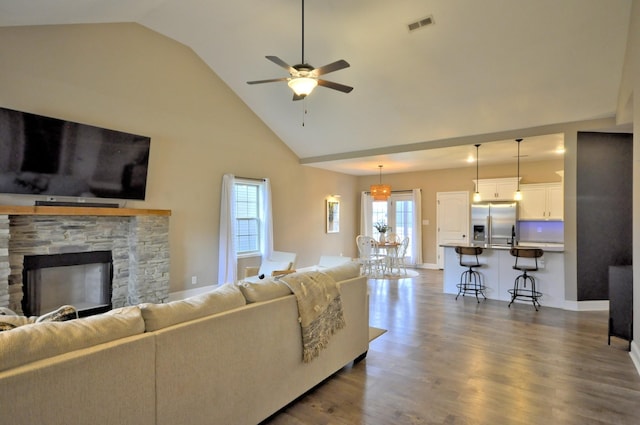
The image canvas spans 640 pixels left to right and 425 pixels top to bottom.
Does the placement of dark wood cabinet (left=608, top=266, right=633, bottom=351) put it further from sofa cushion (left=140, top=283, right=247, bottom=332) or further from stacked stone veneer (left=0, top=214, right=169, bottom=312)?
stacked stone veneer (left=0, top=214, right=169, bottom=312)

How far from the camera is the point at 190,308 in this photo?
1.91 metres

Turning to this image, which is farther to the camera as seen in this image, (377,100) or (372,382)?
(377,100)

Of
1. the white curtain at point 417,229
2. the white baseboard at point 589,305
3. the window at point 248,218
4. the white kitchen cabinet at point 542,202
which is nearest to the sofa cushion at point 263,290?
the window at point 248,218

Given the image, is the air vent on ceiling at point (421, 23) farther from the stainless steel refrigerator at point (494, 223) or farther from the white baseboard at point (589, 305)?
the stainless steel refrigerator at point (494, 223)

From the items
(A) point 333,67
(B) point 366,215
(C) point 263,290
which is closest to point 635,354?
(C) point 263,290

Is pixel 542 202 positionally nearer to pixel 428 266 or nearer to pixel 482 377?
pixel 428 266

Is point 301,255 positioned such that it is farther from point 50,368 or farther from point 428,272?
point 50,368

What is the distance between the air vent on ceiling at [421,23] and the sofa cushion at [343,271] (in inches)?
117

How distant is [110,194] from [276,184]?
11.2 feet

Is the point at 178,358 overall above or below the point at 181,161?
below

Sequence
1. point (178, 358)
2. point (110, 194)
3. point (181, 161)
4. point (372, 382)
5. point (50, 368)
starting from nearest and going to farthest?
point (50, 368) → point (178, 358) → point (372, 382) → point (110, 194) → point (181, 161)

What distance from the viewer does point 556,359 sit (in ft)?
11.0

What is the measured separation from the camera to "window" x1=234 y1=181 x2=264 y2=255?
664 centimetres

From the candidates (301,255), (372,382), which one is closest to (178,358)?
(372,382)
